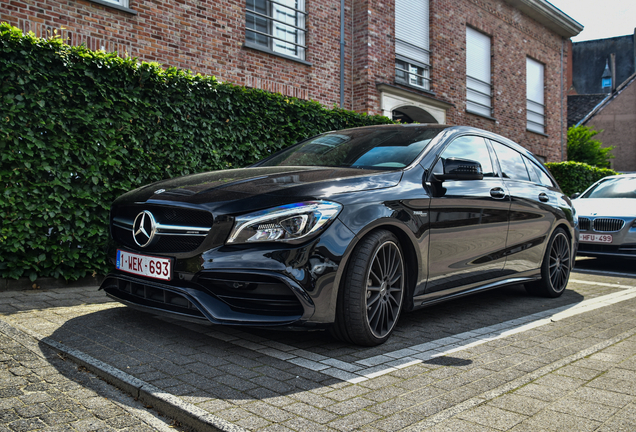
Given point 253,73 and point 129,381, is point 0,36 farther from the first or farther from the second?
point 253,73

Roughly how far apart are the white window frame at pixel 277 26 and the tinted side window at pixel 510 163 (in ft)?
20.6

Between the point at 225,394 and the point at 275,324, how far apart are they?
0.58 metres

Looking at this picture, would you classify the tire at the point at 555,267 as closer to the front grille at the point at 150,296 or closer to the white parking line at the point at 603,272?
the white parking line at the point at 603,272

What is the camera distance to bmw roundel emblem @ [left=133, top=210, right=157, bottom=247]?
11.6ft

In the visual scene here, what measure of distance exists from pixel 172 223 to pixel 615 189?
921cm

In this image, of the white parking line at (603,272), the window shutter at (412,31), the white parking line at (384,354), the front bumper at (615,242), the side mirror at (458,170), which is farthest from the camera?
the window shutter at (412,31)

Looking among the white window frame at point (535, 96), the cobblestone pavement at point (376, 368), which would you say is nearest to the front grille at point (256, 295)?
the cobblestone pavement at point (376, 368)

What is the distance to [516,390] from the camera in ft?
9.59

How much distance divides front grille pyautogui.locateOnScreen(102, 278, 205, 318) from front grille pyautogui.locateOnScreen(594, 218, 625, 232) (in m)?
7.58

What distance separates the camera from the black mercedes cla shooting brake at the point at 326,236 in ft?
10.5

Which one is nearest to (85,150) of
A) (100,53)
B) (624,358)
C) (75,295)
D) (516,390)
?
(100,53)

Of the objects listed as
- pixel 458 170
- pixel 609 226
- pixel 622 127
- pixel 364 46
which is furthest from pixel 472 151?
pixel 622 127

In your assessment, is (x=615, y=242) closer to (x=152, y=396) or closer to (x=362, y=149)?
(x=362, y=149)

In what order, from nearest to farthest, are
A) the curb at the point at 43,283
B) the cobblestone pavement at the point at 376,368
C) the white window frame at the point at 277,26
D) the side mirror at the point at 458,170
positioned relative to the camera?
the cobblestone pavement at the point at 376,368
the side mirror at the point at 458,170
the curb at the point at 43,283
the white window frame at the point at 277,26
